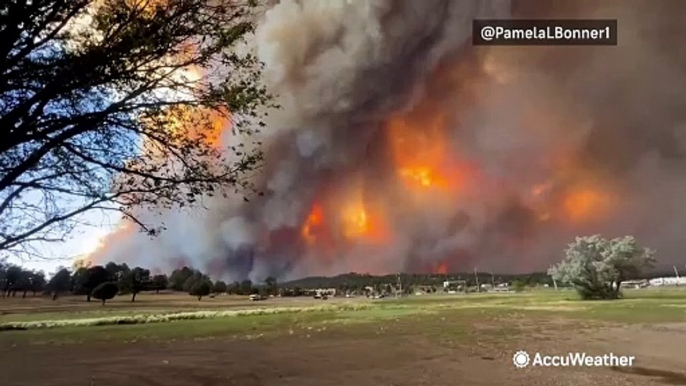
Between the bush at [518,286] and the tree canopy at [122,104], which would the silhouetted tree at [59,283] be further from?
the bush at [518,286]

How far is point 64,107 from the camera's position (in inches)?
83.6

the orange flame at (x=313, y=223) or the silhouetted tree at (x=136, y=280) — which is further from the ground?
the orange flame at (x=313, y=223)

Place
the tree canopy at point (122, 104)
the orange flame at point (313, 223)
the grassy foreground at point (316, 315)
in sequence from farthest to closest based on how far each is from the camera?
the orange flame at point (313, 223) → the grassy foreground at point (316, 315) → the tree canopy at point (122, 104)

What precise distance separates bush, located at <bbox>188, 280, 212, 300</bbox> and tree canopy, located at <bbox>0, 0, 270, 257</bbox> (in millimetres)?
312

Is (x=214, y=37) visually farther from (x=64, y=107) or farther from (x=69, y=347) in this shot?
(x=69, y=347)

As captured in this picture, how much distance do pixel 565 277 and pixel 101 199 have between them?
78.1 inches

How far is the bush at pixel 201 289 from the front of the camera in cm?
252

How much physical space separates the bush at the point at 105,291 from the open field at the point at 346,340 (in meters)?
0.05

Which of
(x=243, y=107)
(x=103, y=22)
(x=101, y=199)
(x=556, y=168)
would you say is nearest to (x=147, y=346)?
(x=101, y=199)

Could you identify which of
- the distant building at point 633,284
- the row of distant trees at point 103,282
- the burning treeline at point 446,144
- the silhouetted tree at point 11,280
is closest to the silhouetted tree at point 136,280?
the row of distant trees at point 103,282

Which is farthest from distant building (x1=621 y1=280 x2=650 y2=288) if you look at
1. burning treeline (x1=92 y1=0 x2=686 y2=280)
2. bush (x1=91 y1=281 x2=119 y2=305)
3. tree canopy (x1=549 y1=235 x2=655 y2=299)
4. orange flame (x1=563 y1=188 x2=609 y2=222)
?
bush (x1=91 y1=281 x2=119 y2=305)

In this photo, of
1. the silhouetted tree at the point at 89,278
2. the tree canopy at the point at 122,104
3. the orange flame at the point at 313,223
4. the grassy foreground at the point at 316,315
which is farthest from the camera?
the orange flame at the point at 313,223

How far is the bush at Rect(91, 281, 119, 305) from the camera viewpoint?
2.47 m

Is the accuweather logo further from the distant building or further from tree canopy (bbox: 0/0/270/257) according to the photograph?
tree canopy (bbox: 0/0/270/257)
